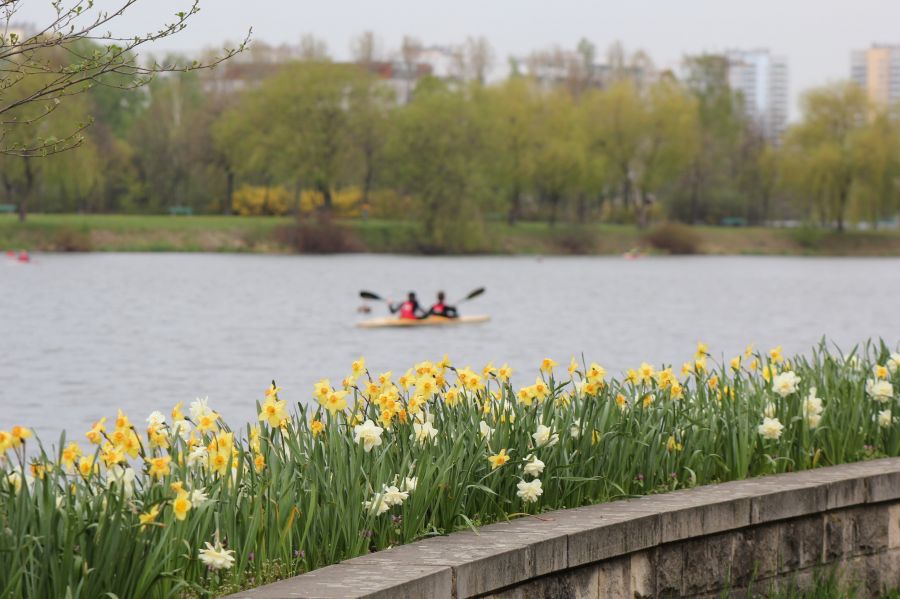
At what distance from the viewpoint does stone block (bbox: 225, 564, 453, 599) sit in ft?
15.0

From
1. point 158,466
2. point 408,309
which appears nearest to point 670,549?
point 158,466

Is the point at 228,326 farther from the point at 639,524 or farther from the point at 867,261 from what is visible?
the point at 867,261

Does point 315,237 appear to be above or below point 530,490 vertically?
below

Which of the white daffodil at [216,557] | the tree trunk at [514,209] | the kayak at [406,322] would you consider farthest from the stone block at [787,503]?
the tree trunk at [514,209]

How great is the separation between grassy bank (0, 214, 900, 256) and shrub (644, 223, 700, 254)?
7 centimetres

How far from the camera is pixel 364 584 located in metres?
4.70

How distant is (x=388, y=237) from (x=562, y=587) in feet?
272

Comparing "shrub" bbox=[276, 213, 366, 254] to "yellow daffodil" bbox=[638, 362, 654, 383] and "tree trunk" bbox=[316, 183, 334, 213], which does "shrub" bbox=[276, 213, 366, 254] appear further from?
"yellow daffodil" bbox=[638, 362, 654, 383]

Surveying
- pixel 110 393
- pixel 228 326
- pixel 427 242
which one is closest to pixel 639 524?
pixel 110 393

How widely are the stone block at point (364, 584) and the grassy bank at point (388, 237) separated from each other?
76.7 meters

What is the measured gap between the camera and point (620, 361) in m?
30.4

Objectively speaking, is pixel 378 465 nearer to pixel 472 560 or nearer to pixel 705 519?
pixel 472 560

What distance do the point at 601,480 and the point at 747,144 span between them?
118 m

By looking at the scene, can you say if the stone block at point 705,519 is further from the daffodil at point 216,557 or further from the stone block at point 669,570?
the daffodil at point 216,557
